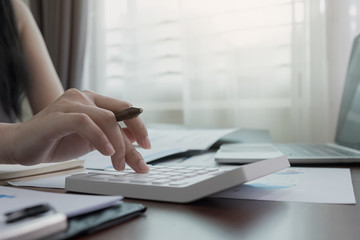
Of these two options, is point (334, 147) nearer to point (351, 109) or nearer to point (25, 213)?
point (351, 109)

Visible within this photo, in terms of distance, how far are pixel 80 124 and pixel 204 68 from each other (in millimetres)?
1245

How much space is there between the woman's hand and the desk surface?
0.12 m

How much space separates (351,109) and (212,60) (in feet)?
2.38

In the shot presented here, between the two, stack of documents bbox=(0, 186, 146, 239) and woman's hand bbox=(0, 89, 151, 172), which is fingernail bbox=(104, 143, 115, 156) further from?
stack of documents bbox=(0, 186, 146, 239)

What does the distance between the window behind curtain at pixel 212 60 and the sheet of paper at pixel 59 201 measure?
1.26 metres

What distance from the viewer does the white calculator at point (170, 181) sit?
391 millimetres

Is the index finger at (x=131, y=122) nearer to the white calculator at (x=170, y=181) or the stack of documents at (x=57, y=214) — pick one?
the white calculator at (x=170, y=181)

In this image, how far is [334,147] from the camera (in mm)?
950

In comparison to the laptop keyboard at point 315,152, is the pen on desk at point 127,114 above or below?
above

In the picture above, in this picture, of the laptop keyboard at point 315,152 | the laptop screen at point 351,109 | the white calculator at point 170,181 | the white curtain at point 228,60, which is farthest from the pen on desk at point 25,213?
the white curtain at point 228,60

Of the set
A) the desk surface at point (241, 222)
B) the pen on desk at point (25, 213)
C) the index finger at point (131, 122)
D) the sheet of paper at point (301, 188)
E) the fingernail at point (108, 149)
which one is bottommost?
the sheet of paper at point (301, 188)

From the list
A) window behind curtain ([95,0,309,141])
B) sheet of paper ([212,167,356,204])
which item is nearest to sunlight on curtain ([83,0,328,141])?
window behind curtain ([95,0,309,141])

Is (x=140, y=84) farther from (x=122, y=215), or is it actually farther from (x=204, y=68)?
(x=122, y=215)

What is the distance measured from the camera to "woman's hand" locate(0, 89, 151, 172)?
0.49 m
